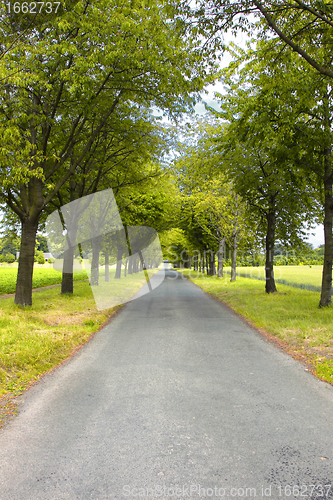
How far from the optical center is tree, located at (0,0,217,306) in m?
8.12

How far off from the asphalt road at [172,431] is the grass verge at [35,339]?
31 centimetres

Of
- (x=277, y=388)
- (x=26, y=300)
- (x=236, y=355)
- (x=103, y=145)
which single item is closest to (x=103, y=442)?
(x=277, y=388)

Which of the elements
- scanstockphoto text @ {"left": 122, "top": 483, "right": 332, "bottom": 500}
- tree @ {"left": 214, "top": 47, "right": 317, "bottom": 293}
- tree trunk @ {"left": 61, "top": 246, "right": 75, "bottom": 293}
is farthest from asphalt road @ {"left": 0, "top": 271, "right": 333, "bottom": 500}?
tree trunk @ {"left": 61, "top": 246, "right": 75, "bottom": 293}

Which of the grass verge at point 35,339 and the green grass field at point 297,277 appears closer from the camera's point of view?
the grass verge at point 35,339

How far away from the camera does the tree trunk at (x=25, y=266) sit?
1081cm

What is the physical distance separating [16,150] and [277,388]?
27.1 feet

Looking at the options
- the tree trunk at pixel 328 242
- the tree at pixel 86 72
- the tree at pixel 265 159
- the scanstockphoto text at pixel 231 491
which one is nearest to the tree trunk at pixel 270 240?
the tree at pixel 265 159

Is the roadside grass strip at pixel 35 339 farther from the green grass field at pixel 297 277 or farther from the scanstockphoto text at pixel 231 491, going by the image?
the green grass field at pixel 297 277

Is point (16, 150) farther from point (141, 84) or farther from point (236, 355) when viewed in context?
point (236, 355)

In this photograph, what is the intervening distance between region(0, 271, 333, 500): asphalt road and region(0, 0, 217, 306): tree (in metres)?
5.55

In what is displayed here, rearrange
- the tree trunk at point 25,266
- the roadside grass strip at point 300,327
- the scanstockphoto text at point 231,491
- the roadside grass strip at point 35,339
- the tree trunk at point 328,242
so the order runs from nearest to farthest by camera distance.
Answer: the scanstockphoto text at point 231,491 < the roadside grass strip at point 35,339 < the roadside grass strip at point 300,327 < the tree trunk at point 25,266 < the tree trunk at point 328,242

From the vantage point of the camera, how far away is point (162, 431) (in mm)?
3604

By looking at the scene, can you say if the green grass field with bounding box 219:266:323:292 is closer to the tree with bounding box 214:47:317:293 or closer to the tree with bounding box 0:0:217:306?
the tree with bounding box 214:47:317:293

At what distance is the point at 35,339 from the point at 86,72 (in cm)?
768
